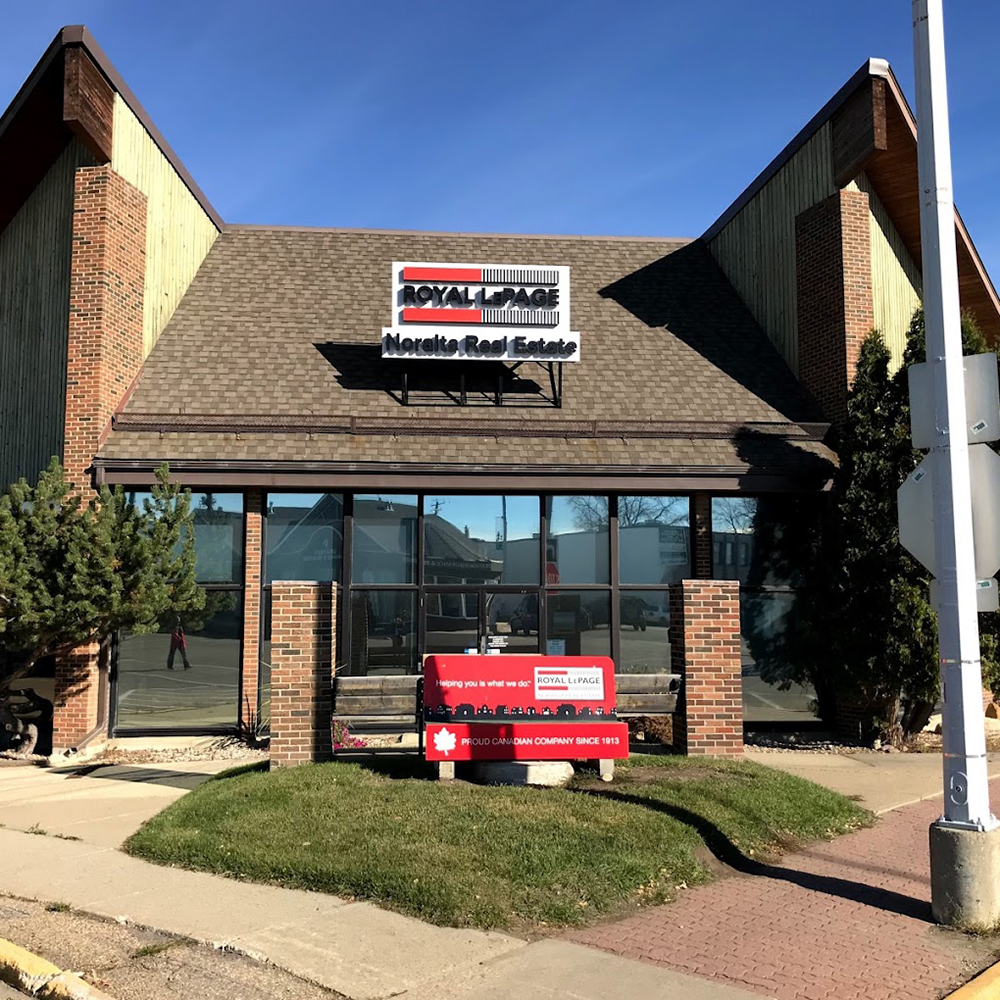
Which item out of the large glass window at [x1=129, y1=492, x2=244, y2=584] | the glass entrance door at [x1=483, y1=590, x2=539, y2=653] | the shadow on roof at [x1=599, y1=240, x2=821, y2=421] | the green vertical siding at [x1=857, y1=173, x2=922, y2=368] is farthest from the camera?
the shadow on roof at [x1=599, y1=240, x2=821, y2=421]

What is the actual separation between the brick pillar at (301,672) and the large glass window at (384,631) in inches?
153

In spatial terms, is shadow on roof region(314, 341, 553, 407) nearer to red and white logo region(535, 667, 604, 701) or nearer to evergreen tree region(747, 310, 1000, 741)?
evergreen tree region(747, 310, 1000, 741)

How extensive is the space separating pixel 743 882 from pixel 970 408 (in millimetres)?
3639

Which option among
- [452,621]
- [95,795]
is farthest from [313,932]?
[452,621]

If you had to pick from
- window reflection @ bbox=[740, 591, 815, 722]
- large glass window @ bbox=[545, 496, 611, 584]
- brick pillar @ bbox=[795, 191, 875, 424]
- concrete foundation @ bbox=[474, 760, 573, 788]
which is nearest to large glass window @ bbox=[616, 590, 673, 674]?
large glass window @ bbox=[545, 496, 611, 584]

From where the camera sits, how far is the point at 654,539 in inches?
564

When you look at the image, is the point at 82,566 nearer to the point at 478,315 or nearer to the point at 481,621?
the point at 481,621

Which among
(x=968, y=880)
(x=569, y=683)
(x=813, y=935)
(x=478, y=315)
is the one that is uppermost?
(x=478, y=315)

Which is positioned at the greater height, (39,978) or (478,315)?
(478,315)

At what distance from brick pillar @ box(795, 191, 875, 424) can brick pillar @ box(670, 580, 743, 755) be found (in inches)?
229

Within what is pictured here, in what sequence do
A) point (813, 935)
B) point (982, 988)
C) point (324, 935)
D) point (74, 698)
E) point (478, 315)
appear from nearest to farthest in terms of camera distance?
1. point (982, 988)
2. point (324, 935)
3. point (813, 935)
4. point (74, 698)
5. point (478, 315)

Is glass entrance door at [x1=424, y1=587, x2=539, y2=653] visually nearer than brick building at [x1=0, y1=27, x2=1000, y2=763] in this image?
No

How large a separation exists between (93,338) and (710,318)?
10679 millimetres

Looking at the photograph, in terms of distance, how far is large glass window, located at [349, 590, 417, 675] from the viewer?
44.9ft
